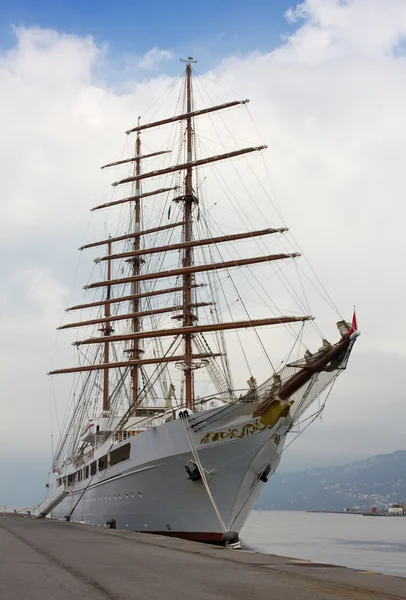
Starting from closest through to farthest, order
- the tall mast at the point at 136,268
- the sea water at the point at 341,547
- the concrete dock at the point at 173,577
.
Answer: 1. the concrete dock at the point at 173,577
2. the sea water at the point at 341,547
3. the tall mast at the point at 136,268

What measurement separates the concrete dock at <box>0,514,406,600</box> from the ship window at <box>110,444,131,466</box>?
51.3 ft

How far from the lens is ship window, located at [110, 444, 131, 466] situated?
32.8 meters

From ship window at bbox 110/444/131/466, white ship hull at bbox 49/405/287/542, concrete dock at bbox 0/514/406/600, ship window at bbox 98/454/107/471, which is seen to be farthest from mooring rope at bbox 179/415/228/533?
ship window at bbox 98/454/107/471

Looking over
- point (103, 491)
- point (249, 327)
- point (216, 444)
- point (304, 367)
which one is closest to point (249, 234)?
point (249, 327)

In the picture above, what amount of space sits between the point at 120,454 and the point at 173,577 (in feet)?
75.6

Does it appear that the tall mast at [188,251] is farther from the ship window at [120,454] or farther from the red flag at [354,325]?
the red flag at [354,325]

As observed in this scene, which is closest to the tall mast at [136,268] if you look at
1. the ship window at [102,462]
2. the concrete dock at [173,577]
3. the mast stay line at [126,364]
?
the mast stay line at [126,364]

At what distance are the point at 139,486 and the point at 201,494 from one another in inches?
167

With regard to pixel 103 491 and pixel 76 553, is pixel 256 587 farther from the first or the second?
pixel 103 491

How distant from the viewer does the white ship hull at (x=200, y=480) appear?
27.5 m

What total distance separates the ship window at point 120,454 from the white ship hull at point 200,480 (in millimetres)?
1367

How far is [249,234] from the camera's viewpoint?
3609cm

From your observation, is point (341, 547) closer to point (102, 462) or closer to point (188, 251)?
point (102, 462)

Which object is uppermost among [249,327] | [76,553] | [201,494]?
[249,327]
